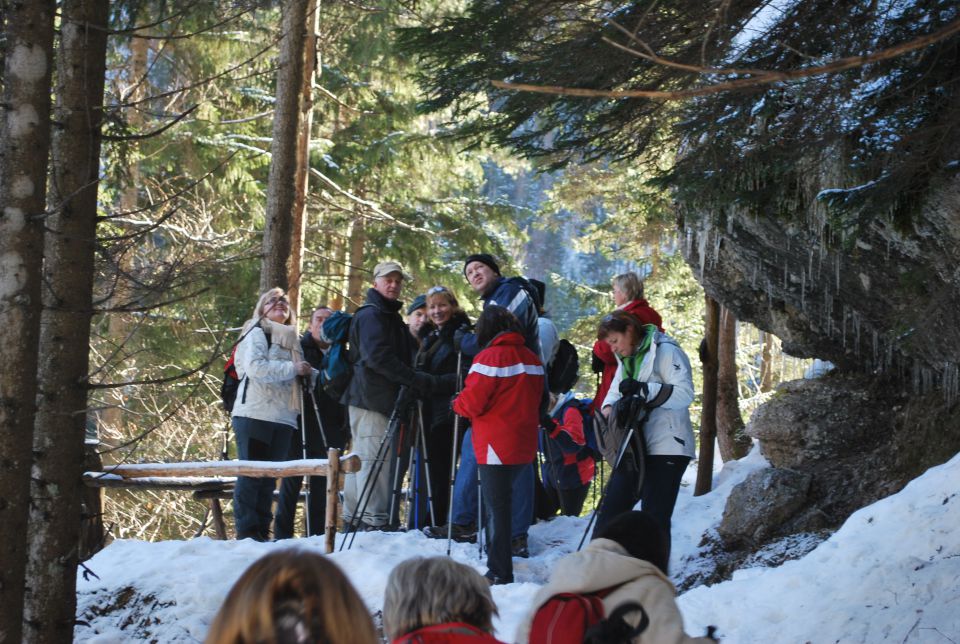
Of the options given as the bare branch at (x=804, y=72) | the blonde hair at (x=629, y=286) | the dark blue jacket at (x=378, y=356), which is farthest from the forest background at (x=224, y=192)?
the dark blue jacket at (x=378, y=356)

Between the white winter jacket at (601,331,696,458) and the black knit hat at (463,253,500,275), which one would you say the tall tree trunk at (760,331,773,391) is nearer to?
the black knit hat at (463,253,500,275)

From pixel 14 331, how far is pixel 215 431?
14212 millimetres

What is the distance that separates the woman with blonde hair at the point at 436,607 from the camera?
2627 mm

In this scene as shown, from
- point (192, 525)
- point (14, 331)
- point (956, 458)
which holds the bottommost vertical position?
point (192, 525)

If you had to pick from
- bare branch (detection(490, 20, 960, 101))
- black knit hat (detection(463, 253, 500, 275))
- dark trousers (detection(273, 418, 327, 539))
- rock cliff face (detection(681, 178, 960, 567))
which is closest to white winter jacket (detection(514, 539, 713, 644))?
bare branch (detection(490, 20, 960, 101))

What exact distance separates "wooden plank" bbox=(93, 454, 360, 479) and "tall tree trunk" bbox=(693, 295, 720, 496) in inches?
203

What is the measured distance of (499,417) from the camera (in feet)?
22.6

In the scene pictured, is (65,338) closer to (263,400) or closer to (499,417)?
(263,400)

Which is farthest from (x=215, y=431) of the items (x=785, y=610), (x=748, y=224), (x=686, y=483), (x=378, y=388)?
(x=785, y=610)

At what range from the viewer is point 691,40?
633 centimetres

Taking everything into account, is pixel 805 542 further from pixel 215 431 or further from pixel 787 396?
pixel 215 431

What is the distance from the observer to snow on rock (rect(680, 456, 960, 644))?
5.53m

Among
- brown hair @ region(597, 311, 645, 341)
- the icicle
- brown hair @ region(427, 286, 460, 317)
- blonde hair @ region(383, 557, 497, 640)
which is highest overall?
the icicle

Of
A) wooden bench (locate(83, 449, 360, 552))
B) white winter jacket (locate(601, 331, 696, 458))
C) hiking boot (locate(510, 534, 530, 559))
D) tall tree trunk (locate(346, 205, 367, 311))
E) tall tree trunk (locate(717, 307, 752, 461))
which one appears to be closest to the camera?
white winter jacket (locate(601, 331, 696, 458))
